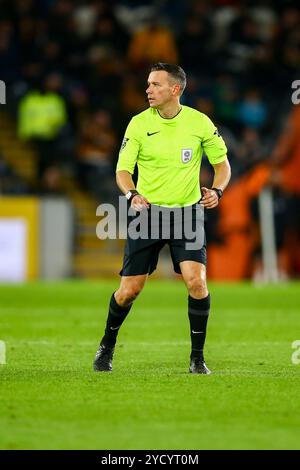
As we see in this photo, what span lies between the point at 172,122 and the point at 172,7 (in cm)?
1800

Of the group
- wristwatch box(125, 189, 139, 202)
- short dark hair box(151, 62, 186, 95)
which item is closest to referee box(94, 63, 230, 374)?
short dark hair box(151, 62, 186, 95)

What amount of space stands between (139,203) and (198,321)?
1060mm

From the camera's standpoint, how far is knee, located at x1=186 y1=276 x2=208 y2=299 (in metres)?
9.80

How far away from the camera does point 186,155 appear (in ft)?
32.8

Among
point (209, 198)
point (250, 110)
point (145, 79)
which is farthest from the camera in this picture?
point (145, 79)

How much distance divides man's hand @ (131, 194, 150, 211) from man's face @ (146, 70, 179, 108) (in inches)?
30.6

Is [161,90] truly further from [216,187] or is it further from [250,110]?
[250,110]

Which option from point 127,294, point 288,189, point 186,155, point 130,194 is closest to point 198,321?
point 127,294

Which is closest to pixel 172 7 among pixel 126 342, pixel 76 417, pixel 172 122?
pixel 126 342

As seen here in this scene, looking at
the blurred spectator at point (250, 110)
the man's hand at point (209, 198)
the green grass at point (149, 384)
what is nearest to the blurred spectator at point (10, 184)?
the blurred spectator at point (250, 110)

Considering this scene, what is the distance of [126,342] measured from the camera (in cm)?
1270

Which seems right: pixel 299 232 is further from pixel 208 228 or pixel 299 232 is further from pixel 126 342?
pixel 126 342

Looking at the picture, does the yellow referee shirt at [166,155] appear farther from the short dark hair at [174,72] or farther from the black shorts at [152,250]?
the short dark hair at [174,72]
